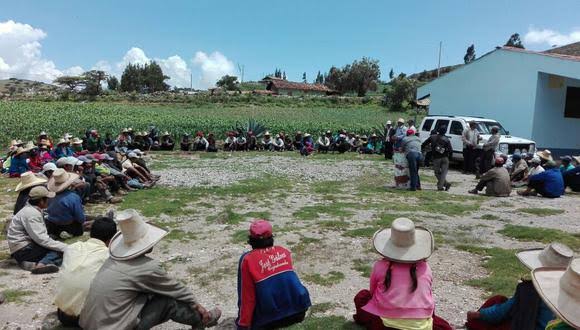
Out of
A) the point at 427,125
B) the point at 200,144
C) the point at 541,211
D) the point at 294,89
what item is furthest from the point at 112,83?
the point at 541,211

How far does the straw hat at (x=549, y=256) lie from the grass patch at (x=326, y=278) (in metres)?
2.54

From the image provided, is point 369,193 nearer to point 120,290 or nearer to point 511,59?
point 120,290

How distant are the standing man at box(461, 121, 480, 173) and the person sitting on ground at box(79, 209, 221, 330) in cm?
1347

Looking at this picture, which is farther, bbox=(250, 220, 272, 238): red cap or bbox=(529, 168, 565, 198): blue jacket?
bbox=(529, 168, 565, 198): blue jacket

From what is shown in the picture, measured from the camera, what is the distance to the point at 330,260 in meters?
6.47

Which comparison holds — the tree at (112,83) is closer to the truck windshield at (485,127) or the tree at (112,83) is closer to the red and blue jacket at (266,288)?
the truck windshield at (485,127)

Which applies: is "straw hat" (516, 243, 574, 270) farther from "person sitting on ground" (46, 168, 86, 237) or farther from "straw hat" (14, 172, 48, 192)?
"straw hat" (14, 172, 48, 192)

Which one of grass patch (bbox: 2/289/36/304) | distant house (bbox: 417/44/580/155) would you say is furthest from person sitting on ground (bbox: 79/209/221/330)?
distant house (bbox: 417/44/580/155)

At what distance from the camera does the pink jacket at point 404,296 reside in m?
3.63

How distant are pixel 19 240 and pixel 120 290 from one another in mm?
3037

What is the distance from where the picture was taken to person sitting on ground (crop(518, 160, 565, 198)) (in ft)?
36.8

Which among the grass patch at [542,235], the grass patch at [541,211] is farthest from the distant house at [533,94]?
the grass patch at [542,235]

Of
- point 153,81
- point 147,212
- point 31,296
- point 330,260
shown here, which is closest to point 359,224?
point 330,260

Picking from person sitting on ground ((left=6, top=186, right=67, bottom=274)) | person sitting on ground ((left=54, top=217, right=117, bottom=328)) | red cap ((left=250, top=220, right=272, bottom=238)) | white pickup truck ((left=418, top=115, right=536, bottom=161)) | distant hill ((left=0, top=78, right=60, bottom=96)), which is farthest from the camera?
distant hill ((left=0, top=78, right=60, bottom=96))
